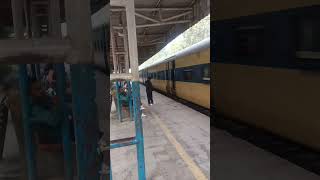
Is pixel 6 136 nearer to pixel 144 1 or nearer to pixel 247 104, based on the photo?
pixel 247 104

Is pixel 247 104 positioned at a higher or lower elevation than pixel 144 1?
lower

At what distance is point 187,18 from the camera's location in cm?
1517

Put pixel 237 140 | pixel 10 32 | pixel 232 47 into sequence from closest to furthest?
1. pixel 10 32
2. pixel 232 47
3. pixel 237 140

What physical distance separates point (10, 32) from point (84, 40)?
1.31m

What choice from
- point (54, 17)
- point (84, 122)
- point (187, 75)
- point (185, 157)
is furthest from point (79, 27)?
point (187, 75)

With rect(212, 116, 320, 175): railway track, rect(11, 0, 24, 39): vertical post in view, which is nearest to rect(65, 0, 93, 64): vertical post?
rect(11, 0, 24, 39): vertical post

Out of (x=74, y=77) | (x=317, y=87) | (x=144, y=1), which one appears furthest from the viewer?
(x=144, y=1)

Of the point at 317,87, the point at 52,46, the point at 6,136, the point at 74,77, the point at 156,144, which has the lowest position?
the point at 156,144

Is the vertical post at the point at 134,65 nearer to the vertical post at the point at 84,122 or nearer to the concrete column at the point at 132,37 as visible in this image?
the concrete column at the point at 132,37

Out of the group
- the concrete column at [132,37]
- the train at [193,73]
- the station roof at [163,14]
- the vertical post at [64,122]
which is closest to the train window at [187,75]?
the train at [193,73]

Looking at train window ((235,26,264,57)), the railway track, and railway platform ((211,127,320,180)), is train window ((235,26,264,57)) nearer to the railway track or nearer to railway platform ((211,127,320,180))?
the railway track

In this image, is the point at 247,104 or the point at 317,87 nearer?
the point at 317,87

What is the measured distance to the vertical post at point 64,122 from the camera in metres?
2.08

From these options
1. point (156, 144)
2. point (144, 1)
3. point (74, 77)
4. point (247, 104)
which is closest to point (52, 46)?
point (74, 77)
